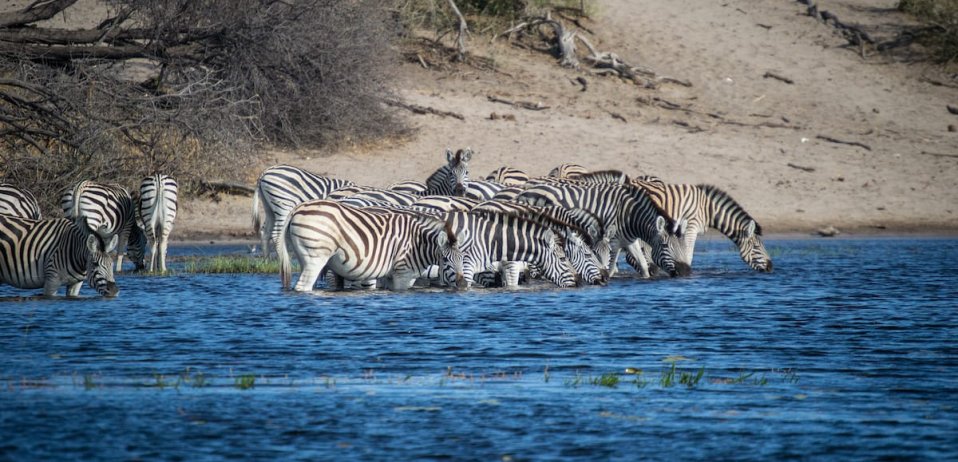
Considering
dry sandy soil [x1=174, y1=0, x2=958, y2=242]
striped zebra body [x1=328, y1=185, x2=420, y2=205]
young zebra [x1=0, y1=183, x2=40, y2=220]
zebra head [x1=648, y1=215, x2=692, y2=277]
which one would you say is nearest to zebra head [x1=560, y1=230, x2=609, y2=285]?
zebra head [x1=648, y1=215, x2=692, y2=277]

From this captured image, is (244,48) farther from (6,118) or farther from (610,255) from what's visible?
(610,255)

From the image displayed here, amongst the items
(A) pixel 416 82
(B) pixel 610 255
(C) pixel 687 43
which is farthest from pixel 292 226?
(C) pixel 687 43

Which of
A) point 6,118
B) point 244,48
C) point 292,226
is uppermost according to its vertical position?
point 244,48

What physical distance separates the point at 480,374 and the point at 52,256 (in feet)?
19.1

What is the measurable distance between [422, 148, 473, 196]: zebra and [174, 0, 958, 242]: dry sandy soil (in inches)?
213

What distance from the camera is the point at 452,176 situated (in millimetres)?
19422

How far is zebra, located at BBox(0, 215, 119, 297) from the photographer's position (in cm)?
1316

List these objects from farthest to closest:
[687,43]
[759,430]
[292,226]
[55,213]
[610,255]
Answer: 1. [687,43]
2. [55,213]
3. [610,255]
4. [292,226]
5. [759,430]

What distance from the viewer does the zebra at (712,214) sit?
61.2 ft

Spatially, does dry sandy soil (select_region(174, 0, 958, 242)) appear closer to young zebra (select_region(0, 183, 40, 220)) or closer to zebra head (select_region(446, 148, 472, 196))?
zebra head (select_region(446, 148, 472, 196))

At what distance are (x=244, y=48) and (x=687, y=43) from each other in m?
17.1

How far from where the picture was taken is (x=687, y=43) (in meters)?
36.5

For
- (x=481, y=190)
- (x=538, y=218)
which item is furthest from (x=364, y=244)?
(x=481, y=190)

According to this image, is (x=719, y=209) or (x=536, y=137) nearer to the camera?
(x=719, y=209)
